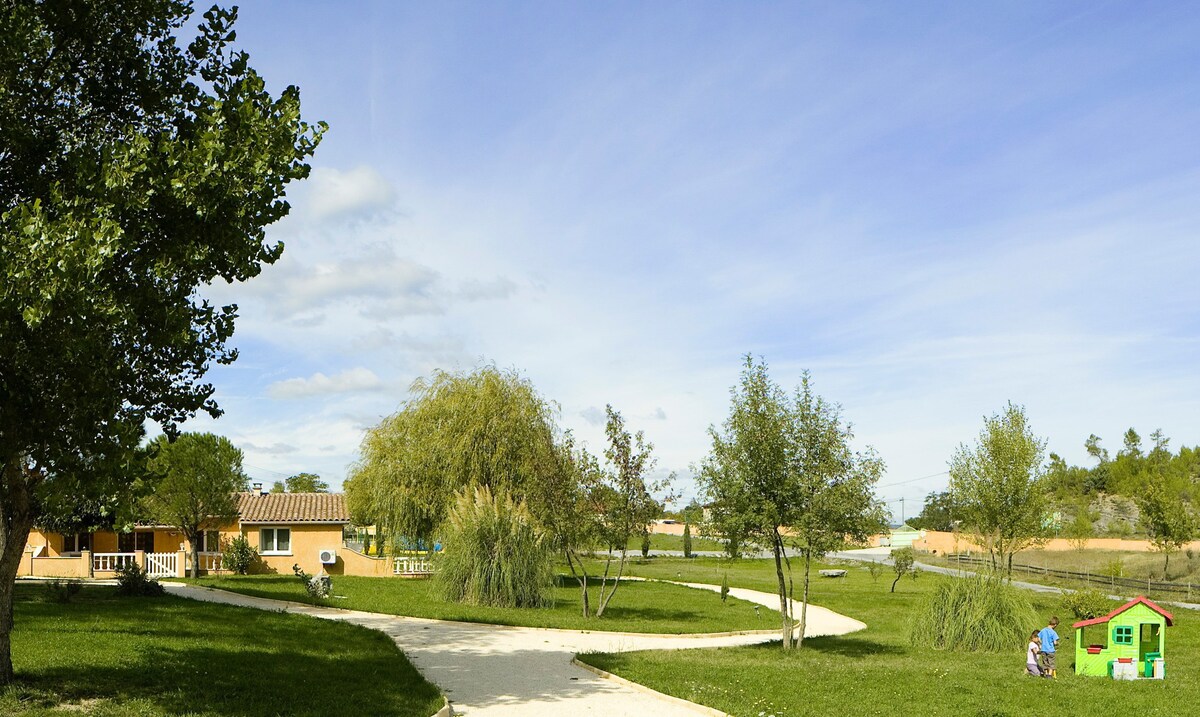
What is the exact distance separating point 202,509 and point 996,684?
30949 millimetres

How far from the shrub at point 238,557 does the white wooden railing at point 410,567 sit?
620cm

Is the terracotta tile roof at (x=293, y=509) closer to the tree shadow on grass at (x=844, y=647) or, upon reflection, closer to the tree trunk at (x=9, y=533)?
the tree shadow on grass at (x=844, y=647)

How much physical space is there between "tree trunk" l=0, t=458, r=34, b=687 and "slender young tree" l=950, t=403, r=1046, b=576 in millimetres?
30297

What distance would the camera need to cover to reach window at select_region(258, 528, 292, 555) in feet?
139

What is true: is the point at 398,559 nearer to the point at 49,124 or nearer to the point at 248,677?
the point at 248,677

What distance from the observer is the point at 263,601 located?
80.9 ft

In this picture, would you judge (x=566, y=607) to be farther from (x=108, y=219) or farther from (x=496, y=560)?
(x=108, y=219)

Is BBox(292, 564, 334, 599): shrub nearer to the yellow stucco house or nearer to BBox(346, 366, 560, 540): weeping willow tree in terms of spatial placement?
BBox(346, 366, 560, 540): weeping willow tree

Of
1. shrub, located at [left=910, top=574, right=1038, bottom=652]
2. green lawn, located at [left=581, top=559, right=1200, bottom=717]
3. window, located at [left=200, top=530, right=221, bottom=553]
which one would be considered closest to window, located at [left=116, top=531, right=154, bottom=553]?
window, located at [left=200, top=530, right=221, bottom=553]

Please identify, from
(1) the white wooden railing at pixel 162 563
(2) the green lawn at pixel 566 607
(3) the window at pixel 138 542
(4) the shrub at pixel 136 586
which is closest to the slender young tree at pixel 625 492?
Answer: (2) the green lawn at pixel 566 607

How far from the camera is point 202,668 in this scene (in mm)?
12734

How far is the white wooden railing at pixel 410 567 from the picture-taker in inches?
1563

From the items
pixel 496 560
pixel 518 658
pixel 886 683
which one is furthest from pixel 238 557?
pixel 886 683

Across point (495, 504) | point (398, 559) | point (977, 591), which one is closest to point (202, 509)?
point (398, 559)
